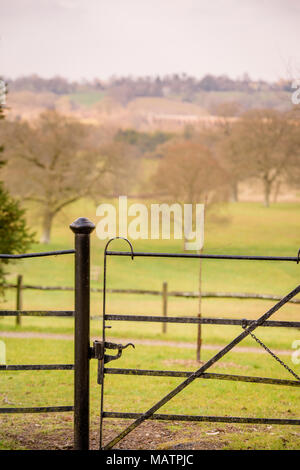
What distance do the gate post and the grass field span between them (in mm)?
767

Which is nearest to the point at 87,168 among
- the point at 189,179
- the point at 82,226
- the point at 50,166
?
the point at 50,166

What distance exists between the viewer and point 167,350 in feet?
35.0

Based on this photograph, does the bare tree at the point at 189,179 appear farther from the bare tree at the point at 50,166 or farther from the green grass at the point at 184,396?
the green grass at the point at 184,396

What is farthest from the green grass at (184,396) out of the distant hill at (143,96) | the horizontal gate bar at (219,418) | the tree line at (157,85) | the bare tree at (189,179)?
the tree line at (157,85)

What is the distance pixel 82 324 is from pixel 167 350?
730cm

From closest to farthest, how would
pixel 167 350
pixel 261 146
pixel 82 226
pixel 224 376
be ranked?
pixel 82 226 → pixel 224 376 → pixel 167 350 → pixel 261 146

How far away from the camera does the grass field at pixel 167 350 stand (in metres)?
4.95

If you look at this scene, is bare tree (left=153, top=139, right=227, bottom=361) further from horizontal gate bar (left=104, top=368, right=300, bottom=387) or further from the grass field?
horizontal gate bar (left=104, top=368, right=300, bottom=387)

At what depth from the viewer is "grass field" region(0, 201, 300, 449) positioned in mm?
4953

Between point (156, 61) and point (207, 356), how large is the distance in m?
126

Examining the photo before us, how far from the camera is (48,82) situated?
344 ft

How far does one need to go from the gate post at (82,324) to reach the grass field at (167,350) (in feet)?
2.52

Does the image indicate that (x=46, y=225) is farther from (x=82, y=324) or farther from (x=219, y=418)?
(x=219, y=418)

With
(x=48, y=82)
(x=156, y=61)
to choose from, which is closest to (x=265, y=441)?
(x=48, y=82)
